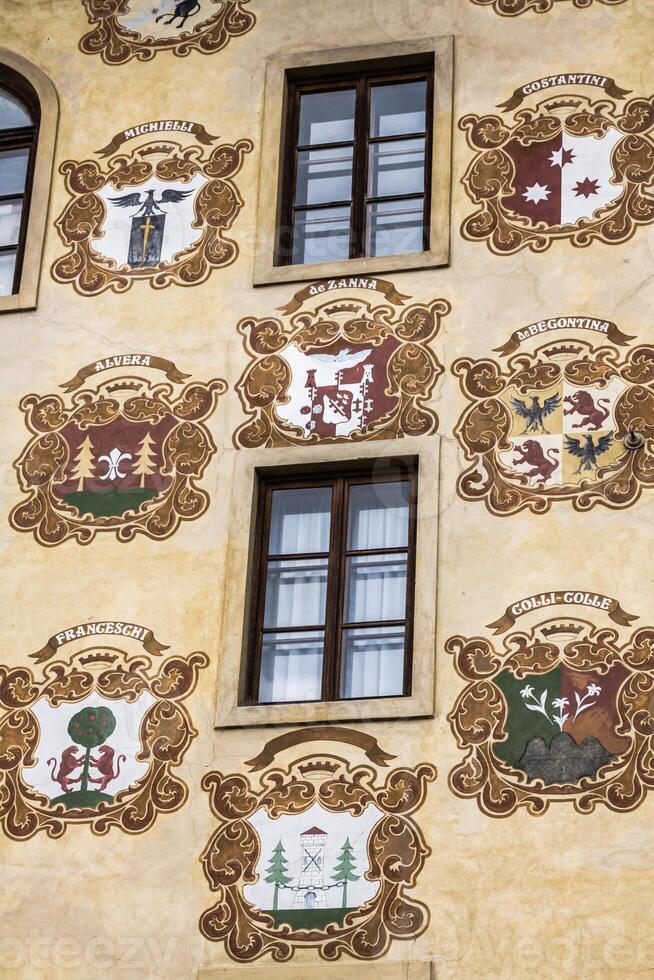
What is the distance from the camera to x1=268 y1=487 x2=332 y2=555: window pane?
37.8 ft

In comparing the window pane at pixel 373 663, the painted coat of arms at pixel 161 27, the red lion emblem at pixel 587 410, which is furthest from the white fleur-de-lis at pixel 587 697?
the painted coat of arms at pixel 161 27

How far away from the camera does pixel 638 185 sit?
1195 centimetres

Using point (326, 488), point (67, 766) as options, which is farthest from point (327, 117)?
point (67, 766)

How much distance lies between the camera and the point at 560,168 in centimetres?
1210

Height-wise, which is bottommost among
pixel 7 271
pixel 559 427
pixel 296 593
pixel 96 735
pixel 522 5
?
pixel 96 735

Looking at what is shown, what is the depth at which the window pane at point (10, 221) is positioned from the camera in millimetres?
13000

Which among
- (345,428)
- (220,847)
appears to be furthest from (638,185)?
(220,847)

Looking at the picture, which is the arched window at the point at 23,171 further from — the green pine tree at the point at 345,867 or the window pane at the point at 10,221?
the green pine tree at the point at 345,867

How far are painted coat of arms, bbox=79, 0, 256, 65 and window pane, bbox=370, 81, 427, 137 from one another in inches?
37.6

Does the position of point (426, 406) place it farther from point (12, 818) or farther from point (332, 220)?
point (12, 818)

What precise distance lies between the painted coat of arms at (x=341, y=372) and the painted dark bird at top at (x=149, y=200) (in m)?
1.06

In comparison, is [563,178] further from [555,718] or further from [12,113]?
[12,113]

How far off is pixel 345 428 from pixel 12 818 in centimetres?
271

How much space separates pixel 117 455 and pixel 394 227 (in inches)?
82.5
